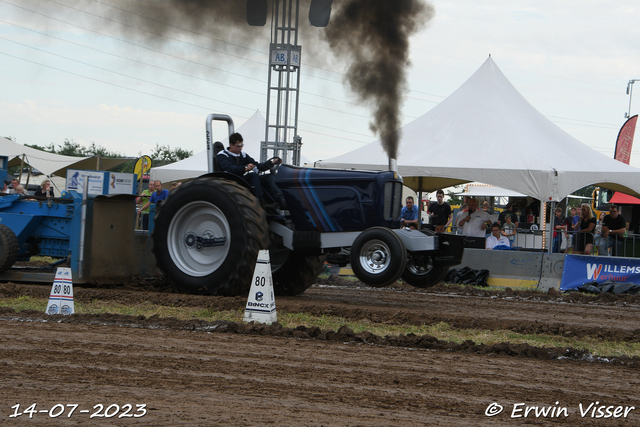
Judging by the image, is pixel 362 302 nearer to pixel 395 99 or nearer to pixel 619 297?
pixel 395 99

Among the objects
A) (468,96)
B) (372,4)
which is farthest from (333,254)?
(468,96)

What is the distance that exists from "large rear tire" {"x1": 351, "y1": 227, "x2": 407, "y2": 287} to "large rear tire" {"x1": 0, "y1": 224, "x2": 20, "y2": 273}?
4.28 meters

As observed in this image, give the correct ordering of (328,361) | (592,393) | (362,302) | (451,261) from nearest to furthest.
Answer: (592,393), (328,361), (451,261), (362,302)

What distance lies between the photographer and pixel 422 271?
27.7 feet

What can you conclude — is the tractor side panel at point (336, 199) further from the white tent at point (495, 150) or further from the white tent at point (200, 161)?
the white tent at point (200, 161)

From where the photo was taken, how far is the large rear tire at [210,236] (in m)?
7.75

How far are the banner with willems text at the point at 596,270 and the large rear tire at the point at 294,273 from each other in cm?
488

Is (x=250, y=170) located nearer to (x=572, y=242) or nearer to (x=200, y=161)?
(x=572, y=242)

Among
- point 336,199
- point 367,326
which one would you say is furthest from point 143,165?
point 367,326

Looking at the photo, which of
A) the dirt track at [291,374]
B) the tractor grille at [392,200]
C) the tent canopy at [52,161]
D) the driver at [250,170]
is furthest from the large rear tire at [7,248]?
the tent canopy at [52,161]

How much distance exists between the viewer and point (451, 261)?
8203mm

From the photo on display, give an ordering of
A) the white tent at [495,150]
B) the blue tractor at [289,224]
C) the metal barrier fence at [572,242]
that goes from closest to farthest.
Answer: the blue tractor at [289,224], the white tent at [495,150], the metal barrier fence at [572,242]

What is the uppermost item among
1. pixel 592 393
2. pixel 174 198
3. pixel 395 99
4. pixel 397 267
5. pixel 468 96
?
pixel 468 96

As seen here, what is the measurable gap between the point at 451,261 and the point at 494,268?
431 cm
